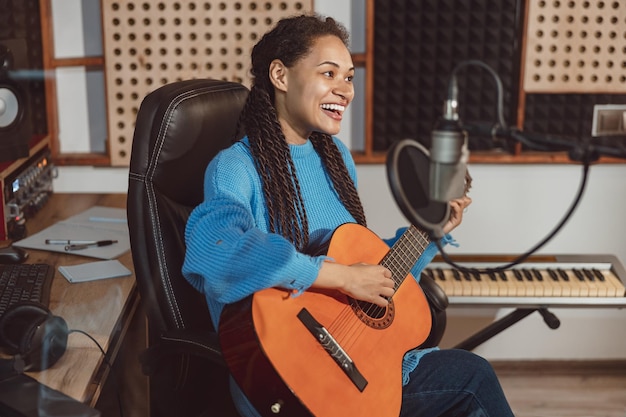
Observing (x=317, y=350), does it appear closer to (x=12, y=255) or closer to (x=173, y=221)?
(x=173, y=221)

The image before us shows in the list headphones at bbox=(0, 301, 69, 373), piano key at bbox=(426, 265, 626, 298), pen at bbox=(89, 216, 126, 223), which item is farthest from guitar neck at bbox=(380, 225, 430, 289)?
pen at bbox=(89, 216, 126, 223)

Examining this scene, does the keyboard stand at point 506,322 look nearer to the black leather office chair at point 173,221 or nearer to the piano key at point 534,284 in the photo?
the piano key at point 534,284

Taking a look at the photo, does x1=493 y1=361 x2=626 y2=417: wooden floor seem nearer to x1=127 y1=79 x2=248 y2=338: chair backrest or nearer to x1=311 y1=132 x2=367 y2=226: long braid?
x1=311 y1=132 x2=367 y2=226: long braid

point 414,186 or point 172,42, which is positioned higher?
point 172,42

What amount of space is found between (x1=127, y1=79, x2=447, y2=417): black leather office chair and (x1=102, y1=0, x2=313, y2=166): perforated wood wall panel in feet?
2.90

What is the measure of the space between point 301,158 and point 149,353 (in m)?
0.57

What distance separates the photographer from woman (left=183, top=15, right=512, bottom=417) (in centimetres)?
147

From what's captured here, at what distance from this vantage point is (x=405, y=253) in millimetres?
1777

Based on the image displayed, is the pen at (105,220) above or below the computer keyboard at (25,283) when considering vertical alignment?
above

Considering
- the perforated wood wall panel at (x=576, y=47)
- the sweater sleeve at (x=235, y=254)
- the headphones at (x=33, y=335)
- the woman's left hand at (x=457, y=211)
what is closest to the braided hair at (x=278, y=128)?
the sweater sleeve at (x=235, y=254)

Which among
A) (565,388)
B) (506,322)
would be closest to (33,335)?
Answer: (506,322)

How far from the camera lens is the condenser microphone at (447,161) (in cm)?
79

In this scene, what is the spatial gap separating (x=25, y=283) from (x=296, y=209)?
63 centimetres

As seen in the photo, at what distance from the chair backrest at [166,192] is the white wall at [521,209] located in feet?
3.50
